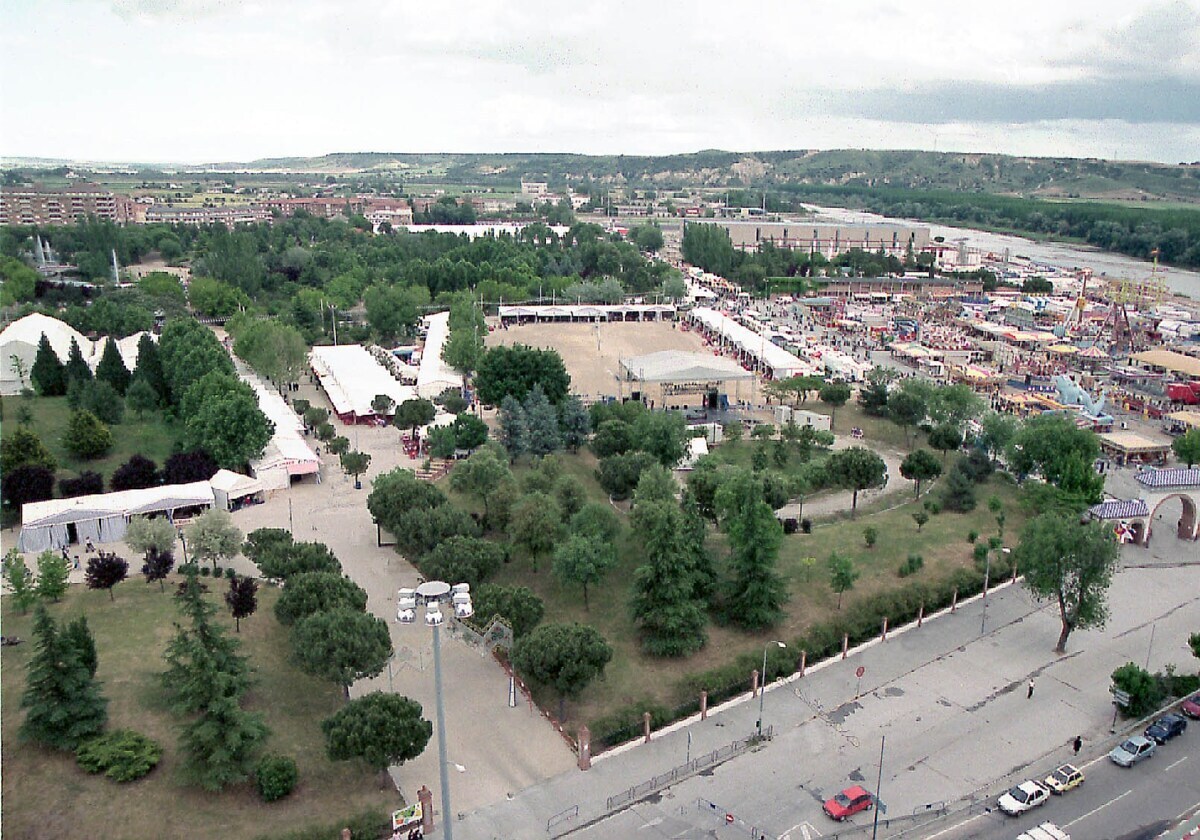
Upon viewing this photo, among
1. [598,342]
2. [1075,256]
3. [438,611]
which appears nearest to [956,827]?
[438,611]

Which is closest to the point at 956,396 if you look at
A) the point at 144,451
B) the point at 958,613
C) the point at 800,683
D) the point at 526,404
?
the point at 958,613

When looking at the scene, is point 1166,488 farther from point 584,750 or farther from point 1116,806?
point 584,750

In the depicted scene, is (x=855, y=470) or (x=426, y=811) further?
(x=855, y=470)

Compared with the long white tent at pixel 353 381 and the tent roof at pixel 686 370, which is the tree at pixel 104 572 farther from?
the tent roof at pixel 686 370

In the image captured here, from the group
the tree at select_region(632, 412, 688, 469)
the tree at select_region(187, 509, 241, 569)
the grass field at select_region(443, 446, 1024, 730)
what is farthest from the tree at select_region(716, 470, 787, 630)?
the tree at select_region(187, 509, 241, 569)

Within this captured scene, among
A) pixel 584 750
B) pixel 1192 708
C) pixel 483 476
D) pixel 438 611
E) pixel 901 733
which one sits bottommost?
pixel 901 733

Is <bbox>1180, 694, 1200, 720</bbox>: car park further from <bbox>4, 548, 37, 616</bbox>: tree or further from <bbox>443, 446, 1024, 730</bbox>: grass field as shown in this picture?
<bbox>4, 548, 37, 616</bbox>: tree

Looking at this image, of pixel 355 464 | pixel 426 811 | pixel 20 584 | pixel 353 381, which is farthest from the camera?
pixel 353 381

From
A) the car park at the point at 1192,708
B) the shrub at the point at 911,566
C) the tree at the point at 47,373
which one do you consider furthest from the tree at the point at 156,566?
the car park at the point at 1192,708
